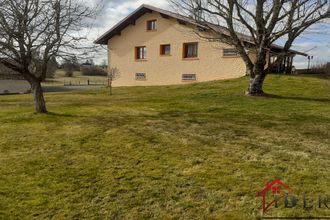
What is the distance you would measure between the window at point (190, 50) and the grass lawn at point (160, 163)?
15.2 meters

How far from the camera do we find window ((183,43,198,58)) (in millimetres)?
23797

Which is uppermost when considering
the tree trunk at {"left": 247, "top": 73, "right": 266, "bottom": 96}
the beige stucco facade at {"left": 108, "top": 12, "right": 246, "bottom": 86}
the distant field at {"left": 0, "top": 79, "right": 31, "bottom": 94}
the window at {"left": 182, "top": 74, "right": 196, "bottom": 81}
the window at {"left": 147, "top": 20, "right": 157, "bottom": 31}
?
the window at {"left": 147, "top": 20, "right": 157, "bottom": 31}

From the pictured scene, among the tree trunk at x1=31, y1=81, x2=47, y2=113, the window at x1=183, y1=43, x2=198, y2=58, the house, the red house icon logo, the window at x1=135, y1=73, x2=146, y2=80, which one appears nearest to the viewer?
the red house icon logo

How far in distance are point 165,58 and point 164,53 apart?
0.56 metres

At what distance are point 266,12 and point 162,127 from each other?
7097 millimetres

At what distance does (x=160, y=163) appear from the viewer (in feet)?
17.2

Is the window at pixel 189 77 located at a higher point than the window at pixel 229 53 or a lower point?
lower

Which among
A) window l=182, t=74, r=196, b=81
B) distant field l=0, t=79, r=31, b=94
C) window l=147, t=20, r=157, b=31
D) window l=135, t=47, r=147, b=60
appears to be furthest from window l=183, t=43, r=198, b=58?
distant field l=0, t=79, r=31, b=94

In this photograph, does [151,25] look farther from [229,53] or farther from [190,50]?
[229,53]

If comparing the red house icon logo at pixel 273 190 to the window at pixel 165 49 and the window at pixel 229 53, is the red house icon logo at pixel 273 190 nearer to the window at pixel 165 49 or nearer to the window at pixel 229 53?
the window at pixel 229 53

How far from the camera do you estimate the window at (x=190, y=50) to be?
23797mm

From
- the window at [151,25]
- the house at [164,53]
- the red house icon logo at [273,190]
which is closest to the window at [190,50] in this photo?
the house at [164,53]

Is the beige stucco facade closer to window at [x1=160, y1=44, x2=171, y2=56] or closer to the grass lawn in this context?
window at [x1=160, y1=44, x2=171, y2=56]

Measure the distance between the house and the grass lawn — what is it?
13573 mm
